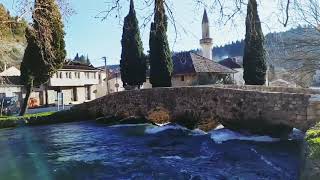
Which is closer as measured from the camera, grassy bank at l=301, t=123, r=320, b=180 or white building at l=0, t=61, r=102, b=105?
grassy bank at l=301, t=123, r=320, b=180

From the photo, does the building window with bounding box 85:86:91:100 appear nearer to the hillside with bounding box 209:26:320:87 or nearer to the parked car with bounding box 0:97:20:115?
the parked car with bounding box 0:97:20:115

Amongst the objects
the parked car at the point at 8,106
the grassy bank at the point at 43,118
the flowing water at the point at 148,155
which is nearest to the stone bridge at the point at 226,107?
the flowing water at the point at 148,155

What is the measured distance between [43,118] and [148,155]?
50.3 ft

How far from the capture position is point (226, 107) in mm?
20969

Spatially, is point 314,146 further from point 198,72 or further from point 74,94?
point 74,94

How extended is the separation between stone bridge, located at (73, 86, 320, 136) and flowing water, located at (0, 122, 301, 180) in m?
0.71

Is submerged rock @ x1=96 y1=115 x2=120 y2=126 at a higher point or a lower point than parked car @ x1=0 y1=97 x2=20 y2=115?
lower

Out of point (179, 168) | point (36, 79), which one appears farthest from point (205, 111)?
point (36, 79)

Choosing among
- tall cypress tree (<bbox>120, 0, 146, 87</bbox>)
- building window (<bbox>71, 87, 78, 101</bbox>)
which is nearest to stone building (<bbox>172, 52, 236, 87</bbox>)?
tall cypress tree (<bbox>120, 0, 146, 87</bbox>)

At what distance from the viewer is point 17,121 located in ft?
92.2

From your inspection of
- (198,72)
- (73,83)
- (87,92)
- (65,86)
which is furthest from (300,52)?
(87,92)

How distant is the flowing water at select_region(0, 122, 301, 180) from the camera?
1279 cm

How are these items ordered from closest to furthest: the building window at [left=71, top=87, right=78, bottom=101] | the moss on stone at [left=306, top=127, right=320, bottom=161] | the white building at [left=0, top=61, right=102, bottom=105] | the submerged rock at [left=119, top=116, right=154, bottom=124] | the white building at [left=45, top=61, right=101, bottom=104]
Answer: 1. the moss on stone at [left=306, top=127, right=320, bottom=161]
2. the submerged rock at [left=119, top=116, right=154, bottom=124]
3. the white building at [left=0, top=61, right=102, bottom=105]
4. the white building at [left=45, top=61, right=101, bottom=104]
5. the building window at [left=71, top=87, right=78, bottom=101]

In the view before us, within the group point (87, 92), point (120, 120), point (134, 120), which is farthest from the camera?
point (87, 92)
